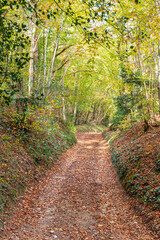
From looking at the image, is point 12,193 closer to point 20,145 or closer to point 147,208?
point 20,145

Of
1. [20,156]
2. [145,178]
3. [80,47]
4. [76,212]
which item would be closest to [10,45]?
[80,47]

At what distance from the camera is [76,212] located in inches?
226

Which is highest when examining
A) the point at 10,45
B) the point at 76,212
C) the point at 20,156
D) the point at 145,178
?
the point at 10,45

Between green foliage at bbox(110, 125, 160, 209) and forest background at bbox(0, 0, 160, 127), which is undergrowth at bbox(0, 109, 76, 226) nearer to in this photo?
forest background at bbox(0, 0, 160, 127)

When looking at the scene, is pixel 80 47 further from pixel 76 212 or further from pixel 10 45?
pixel 76 212

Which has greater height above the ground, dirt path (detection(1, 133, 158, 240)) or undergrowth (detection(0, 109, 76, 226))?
undergrowth (detection(0, 109, 76, 226))

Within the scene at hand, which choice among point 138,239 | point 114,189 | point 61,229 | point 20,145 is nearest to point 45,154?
point 20,145

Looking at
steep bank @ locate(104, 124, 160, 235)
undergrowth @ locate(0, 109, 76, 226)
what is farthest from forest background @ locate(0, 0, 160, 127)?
steep bank @ locate(104, 124, 160, 235)

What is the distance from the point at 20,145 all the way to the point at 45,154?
75.1 inches

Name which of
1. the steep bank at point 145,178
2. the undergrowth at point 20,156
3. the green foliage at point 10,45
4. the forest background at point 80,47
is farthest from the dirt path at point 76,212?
the green foliage at point 10,45

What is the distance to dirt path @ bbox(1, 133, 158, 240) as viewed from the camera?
15.2 feet

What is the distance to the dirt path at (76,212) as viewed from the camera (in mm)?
4645

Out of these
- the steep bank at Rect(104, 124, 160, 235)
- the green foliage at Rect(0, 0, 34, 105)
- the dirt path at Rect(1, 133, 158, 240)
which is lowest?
the dirt path at Rect(1, 133, 158, 240)

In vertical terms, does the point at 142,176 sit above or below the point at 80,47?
below
